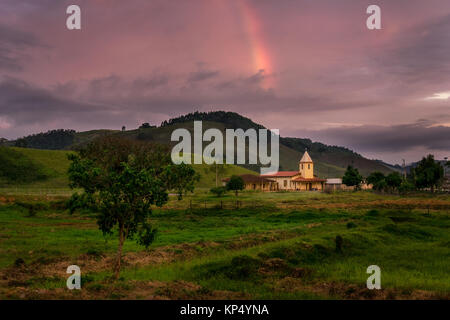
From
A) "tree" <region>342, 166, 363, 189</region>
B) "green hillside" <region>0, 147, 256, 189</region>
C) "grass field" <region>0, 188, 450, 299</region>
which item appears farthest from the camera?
"tree" <region>342, 166, 363, 189</region>

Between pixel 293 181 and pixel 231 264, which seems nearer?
pixel 231 264

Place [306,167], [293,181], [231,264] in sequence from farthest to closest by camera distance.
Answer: [306,167], [293,181], [231,264]

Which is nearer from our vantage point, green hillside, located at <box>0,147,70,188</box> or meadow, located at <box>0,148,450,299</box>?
meadow, located at <box>0,148,450,299</box>

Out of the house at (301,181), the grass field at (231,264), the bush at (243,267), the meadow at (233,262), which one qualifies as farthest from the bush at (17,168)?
the bush at (243,267)

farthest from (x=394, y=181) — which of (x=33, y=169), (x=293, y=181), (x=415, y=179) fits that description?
(x=33, y=169)

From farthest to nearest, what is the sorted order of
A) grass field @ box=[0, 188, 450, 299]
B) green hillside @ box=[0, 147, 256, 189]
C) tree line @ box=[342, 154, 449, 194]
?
green hillside @ box=[0, 147, 256, 189], tree line @ box=[342, 154, 449, 194], grass field @ box=[0, 188, 450, 299]

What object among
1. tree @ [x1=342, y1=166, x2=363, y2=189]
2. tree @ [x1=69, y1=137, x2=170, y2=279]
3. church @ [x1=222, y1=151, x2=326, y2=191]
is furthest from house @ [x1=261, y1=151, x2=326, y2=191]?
tree @ [x1=69, y1=137, x2=170, y2=279]

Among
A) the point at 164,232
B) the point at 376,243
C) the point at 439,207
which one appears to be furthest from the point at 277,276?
the point at 439,207

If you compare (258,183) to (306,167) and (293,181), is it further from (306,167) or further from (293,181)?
(306,167)

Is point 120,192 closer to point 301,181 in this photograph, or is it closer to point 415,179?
point 415,179

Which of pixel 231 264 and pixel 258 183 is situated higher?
pixel 258 183

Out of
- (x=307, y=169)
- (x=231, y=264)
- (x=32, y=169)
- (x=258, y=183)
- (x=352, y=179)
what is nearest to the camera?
(x=231, y=264)

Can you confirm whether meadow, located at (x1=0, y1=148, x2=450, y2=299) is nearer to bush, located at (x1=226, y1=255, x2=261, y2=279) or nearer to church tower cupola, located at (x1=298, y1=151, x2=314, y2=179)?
bush, located at (x1=226, y1=255, x2=261, y2=279)

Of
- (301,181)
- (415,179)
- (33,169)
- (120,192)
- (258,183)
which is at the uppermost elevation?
(33,169)
